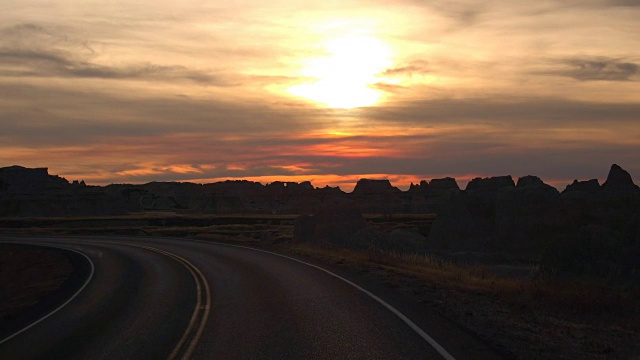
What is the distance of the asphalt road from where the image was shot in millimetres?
11016

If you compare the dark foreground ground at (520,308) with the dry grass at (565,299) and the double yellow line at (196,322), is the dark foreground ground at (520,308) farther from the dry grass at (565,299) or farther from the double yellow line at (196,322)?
the double yellow line at (196,322)

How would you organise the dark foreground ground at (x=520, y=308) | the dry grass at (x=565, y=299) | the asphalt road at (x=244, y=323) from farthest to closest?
1. the dry grass at (x=565, y=299)
2. the dark foreground ground at (x=520, y=308)
3. the asphalt road at (x=244, y=323)

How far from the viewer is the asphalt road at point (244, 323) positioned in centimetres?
1102

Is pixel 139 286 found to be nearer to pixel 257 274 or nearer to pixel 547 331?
pixel 257 274

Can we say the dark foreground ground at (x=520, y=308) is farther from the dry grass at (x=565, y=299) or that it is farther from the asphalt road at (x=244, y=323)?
the asphalt road at (x=244, y=323)

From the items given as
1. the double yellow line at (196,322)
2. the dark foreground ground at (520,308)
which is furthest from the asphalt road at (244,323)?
the dark foreground ground at (520,308)

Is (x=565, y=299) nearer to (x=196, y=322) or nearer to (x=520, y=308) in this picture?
(x=520, y=308)

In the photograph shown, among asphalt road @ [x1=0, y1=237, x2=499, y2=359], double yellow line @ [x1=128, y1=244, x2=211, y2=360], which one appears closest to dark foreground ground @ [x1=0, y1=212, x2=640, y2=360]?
asphalt road @ [x1=0, y1=237, x2=499, y2=359]

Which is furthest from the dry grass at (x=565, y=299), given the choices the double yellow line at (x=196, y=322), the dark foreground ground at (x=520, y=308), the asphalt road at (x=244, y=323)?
the double yellow line at (x=196, y=322)

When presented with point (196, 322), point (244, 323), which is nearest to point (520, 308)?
point (244, 323)

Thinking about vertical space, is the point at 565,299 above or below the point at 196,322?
above

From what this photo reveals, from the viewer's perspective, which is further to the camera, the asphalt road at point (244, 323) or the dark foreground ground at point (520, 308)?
the dark foreground ground at point (520, 308)

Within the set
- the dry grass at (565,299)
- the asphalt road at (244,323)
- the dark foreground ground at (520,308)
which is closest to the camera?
the asphalt road at (244,323)

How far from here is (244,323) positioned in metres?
13.6
